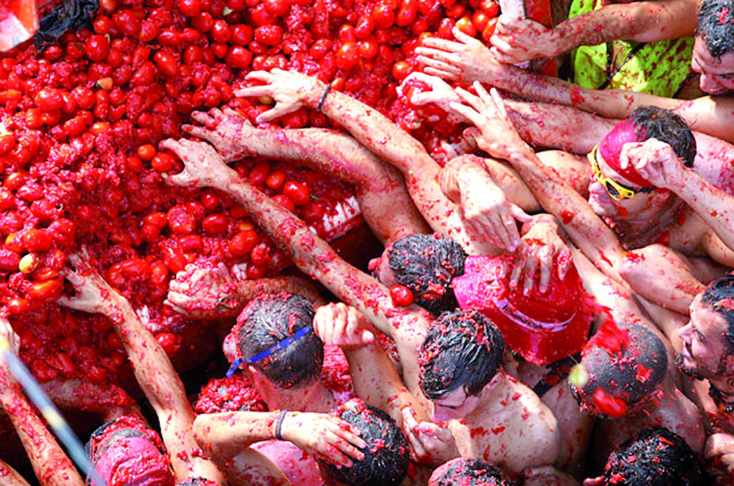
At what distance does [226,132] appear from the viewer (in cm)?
345

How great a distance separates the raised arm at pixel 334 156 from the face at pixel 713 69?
4.33 ft

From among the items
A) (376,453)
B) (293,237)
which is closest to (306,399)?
(376,453)

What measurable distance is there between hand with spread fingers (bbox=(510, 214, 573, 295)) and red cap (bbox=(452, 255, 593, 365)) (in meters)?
0.03

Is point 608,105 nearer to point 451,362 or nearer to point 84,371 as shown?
point 451,362

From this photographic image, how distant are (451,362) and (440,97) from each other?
53.1 inches

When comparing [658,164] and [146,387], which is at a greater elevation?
[658,164]

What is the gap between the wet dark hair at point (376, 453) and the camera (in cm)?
270

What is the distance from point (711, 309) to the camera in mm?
2660

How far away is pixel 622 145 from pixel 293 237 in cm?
138

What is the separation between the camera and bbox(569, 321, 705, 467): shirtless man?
2.72 meters

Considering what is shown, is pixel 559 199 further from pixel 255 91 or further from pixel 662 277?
pixel 255 91

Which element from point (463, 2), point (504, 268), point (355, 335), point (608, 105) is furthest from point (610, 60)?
point (355, 335)

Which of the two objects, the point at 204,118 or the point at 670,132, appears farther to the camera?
the point at 204,118

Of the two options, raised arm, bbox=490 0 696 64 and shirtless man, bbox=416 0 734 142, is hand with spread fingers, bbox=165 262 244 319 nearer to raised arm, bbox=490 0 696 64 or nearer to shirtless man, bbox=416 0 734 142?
shirtless man, bbox=416 0 734 142
